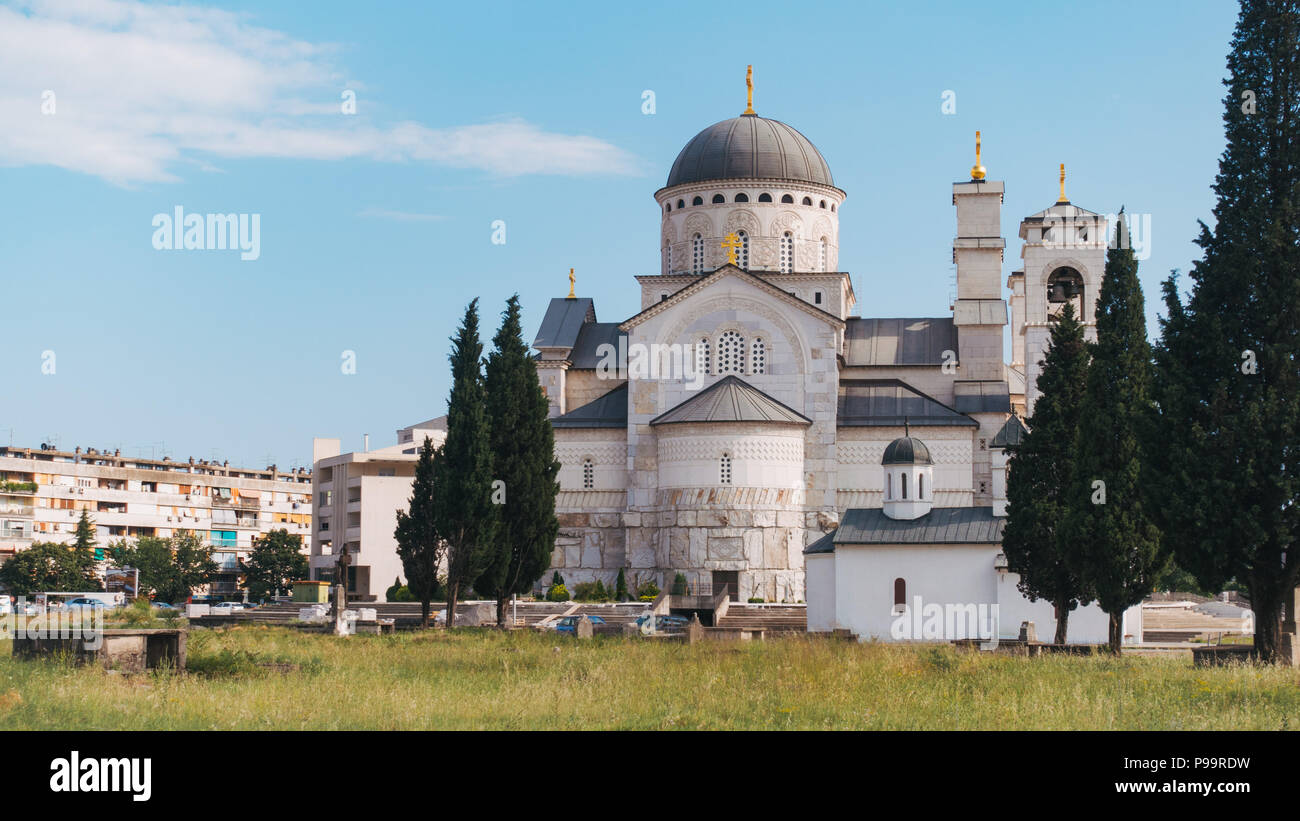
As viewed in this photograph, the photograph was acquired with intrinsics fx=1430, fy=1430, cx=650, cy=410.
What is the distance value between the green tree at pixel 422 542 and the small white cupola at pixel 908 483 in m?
11.9

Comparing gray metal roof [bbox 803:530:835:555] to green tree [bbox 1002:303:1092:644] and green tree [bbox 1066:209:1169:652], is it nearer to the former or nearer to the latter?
green tree [bbox 1002:303:1092:644]

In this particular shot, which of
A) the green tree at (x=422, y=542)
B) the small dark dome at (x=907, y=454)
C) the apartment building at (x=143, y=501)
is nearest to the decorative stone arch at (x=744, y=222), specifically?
the small dark dome at (x=907, y=454)

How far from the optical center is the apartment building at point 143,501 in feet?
221

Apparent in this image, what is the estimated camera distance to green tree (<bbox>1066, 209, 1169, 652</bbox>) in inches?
1081

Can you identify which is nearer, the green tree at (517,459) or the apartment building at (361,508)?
the green tree at (517,459)

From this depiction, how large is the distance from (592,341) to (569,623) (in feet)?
60.9

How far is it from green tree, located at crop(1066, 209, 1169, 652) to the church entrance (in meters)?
16.9

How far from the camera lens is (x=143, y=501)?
74.2 m

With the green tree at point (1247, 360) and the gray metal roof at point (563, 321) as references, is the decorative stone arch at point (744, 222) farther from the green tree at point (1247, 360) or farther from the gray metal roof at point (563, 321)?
the green tree at point (1247, 360)

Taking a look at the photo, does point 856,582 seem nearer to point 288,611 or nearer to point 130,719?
point 288,611

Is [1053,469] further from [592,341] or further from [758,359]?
[592,341]
